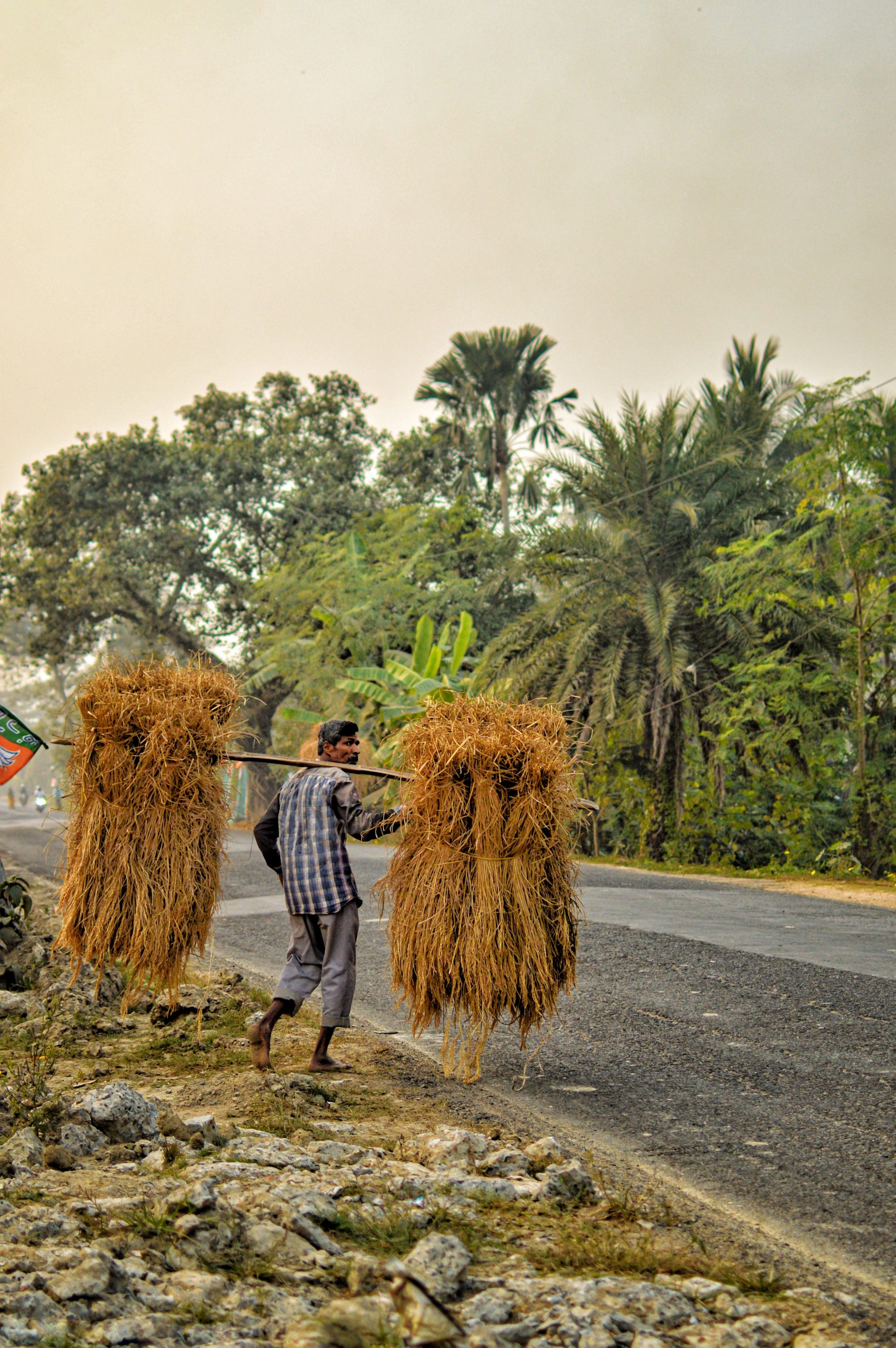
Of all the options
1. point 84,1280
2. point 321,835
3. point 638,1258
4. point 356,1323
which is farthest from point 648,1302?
point 321,835

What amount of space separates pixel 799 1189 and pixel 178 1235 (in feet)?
7.22

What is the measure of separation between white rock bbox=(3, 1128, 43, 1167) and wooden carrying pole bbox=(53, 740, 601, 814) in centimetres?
190

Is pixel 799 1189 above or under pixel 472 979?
under

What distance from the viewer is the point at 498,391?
3600 cm

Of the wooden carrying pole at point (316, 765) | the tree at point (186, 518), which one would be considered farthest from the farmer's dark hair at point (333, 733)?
the tree at point (186, 518)

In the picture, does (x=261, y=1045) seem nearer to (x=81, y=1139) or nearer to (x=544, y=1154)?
(x=81, y=1139)

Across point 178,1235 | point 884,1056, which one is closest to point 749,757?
point 884,1056

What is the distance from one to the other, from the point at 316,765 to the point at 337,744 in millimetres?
247

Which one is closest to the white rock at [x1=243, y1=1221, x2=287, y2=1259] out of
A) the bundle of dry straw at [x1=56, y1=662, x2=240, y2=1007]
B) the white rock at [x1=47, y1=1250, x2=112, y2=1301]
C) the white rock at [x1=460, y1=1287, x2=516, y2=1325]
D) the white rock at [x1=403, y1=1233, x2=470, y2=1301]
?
the white rock at [x1=403, y1=1233, x2=470, y2=1301]

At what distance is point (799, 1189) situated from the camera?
13.6 ft

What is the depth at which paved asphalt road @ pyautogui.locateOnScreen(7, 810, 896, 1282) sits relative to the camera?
4.20 metres

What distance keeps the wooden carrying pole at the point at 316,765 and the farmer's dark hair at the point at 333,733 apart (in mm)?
101

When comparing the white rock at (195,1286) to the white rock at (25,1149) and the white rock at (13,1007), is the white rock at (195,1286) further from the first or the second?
the white rock at (13,1007)

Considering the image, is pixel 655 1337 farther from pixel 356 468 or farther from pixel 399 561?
pixel 356 468
